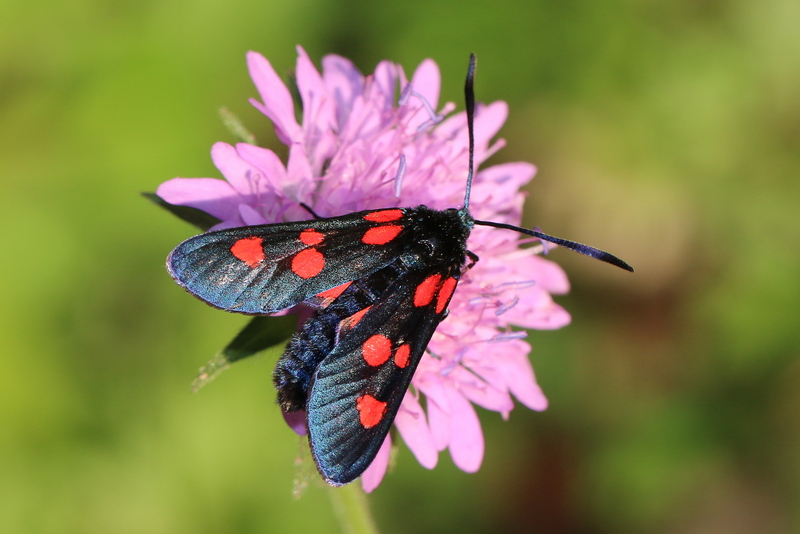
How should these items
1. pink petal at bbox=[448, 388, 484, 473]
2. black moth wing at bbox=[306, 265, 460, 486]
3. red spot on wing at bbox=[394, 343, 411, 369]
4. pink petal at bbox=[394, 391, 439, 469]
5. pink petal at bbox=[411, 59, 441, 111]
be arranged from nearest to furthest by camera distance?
black moth wing at bbox=[306, 265, 460, 486], red spot on wing at bbox=[394, 343, 411, 369], pink petal at bbox=[394, 391, 439, 469], pink petal at bbox=[448, 388, 484, 473], pink petal at bbox=[411, 59, 441, 111]

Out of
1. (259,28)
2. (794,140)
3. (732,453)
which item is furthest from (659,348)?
(259,28)

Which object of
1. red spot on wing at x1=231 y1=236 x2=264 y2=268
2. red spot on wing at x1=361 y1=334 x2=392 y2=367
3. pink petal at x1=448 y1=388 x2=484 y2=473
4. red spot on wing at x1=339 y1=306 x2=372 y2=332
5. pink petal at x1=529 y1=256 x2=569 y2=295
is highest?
red spot on wing at x1=231 y1=236 x2=264 y2=268

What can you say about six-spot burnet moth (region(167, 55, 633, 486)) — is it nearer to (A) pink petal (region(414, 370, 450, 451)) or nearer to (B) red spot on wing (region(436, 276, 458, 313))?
(B) red spot on wing (region(436, 276, 458, 313))

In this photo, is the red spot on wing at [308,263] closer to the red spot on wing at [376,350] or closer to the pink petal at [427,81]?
the red spot on wing at [376,350]

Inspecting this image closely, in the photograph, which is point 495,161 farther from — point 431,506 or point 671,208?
point 431,506

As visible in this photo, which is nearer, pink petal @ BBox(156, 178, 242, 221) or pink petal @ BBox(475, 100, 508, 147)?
pink petal @ BBox(156, 178, 242, 221)

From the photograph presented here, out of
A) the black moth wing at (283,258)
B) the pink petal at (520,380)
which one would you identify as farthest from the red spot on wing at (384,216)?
the pink petal at (520,380)

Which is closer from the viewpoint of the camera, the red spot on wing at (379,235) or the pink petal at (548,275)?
the red spot on wing at (379,235)

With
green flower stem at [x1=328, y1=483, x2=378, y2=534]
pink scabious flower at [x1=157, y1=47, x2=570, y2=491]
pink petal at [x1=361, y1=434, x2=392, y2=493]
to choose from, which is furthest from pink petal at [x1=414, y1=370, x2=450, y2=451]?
green flower stem at [x1=328, y1=483, x2=378, y2=534]
